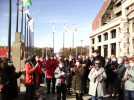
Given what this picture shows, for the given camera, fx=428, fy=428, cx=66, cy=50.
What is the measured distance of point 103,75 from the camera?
13422 millimetres

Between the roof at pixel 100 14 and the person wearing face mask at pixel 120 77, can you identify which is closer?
the person wearing face mask at pixel 120 77

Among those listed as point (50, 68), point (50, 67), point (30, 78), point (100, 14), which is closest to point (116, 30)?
point (100, 14)

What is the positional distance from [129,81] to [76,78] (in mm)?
3499

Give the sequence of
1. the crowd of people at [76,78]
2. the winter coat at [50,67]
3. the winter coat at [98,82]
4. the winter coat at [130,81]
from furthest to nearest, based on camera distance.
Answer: the winter coat at [50,67] → the winter coat at [130,81] → the winter coat at [98,82] → the crowd of people at [76,78]

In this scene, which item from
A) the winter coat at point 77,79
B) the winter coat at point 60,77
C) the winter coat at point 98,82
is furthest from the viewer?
the winter coat at point 77,79

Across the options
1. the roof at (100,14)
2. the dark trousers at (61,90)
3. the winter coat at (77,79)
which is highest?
the roof at (100,14)

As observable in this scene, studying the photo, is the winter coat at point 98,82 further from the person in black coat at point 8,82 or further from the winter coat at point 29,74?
the winter coat at point 29,74

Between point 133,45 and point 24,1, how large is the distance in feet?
103

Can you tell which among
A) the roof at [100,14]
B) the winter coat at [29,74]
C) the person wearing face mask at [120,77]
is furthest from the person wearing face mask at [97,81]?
the roof at [100,14]

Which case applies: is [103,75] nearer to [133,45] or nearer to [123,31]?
[133,45]

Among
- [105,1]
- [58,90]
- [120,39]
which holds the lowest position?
[58,90]

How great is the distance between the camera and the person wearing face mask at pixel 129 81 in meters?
14.7

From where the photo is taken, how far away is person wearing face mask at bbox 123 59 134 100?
1473 centimetres

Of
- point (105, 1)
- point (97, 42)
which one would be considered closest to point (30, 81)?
point (97, 42)
